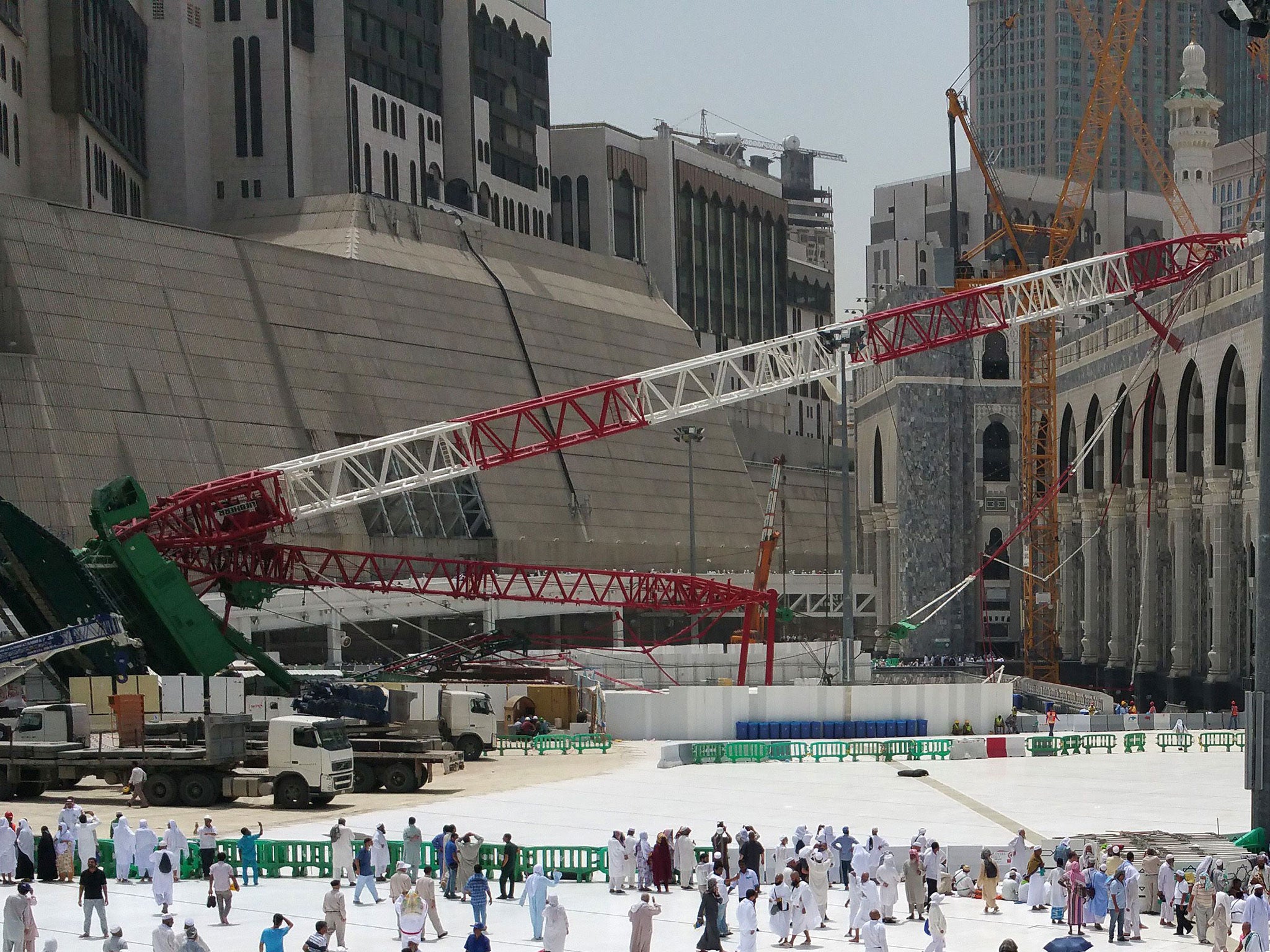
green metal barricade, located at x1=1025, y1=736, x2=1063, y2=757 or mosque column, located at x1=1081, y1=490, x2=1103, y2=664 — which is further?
mosque column, located at x1=1081, y1=490, x2=1103, y2=664

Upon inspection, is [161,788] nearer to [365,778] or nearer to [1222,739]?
[365,778]

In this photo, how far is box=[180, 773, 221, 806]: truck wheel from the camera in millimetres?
44688

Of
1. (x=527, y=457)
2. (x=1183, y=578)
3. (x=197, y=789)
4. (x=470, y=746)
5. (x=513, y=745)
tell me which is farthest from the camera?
(x=1183, y=578)

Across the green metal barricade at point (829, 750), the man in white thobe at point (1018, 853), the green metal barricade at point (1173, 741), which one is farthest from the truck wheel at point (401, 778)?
the green metal barricade at point (1173, 741)

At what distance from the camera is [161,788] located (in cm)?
4466

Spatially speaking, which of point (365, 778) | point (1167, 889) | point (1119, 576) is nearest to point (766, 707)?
point (365, 778)

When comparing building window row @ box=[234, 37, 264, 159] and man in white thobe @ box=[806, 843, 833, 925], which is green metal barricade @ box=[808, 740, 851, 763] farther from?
building window row @ box=[234, 37, 264, 159]

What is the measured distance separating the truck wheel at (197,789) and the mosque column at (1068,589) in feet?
247

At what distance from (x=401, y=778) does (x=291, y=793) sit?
5.29 meters

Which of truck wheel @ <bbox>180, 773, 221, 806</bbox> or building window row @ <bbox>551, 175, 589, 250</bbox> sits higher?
building window row @ <bbox>551, 175, 589, 250</bbox>

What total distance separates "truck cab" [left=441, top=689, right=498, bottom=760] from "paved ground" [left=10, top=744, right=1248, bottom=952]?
1330 mm

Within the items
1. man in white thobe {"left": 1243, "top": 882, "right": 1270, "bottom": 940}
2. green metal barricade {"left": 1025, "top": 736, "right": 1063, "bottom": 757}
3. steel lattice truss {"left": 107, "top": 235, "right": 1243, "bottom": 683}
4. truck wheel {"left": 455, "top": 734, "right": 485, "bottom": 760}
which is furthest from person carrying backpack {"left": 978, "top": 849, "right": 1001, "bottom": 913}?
steel lattice truss {"left": 107, "top": 235, "right": 1243, "bottom": 683}

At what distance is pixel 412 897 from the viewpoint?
29.0 m

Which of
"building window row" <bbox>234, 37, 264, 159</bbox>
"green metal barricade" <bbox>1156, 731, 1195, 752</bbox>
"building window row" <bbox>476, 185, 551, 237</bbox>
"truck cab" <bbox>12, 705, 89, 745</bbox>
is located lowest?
"green metal barricade" <bbox>1156, 731, 1195, 752</bbox>
